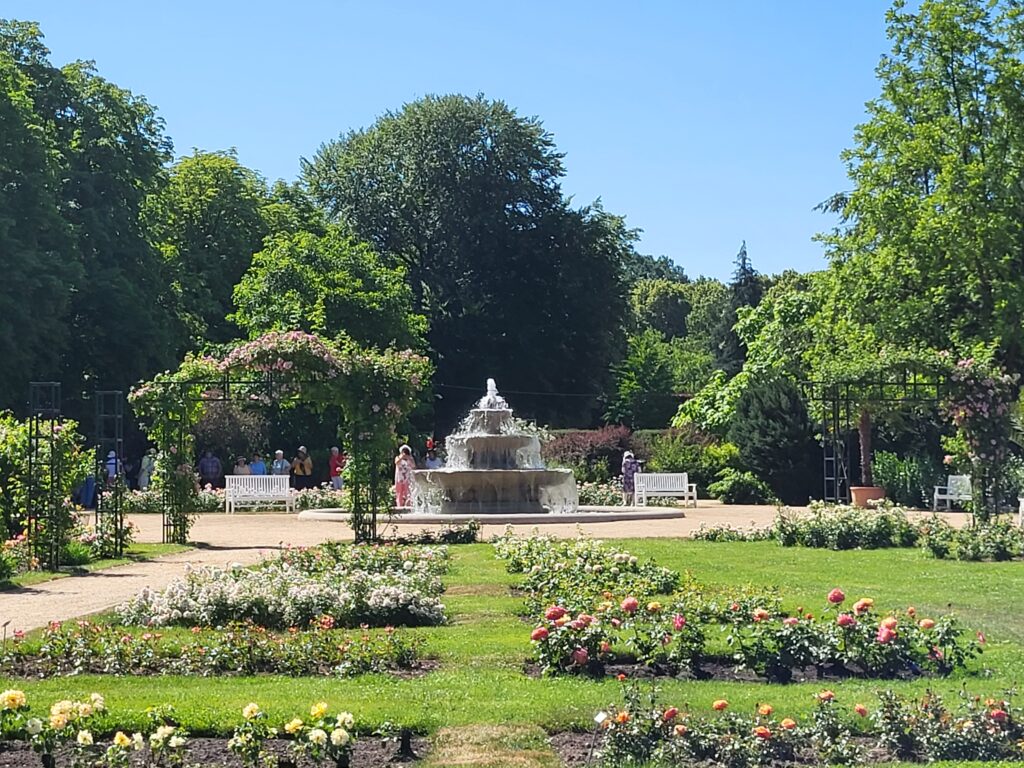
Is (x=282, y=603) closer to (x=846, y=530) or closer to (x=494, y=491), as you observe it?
(x=846, y=530)

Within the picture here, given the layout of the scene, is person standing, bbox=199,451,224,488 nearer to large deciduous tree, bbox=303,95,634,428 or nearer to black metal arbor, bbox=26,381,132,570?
large deciduous tree, bbox=303,95,634,428

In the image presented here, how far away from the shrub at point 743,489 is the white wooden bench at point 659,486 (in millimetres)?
1757

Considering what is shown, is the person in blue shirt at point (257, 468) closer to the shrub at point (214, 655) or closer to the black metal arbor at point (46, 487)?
the black metal arbor at point (46, 487)

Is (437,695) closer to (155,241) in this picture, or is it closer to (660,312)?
(155,241)

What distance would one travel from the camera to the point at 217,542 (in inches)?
839

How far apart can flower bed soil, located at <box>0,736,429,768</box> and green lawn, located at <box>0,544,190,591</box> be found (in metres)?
8.57

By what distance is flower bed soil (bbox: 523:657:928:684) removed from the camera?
851cm

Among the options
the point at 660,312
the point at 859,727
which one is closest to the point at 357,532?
the point at 859,727

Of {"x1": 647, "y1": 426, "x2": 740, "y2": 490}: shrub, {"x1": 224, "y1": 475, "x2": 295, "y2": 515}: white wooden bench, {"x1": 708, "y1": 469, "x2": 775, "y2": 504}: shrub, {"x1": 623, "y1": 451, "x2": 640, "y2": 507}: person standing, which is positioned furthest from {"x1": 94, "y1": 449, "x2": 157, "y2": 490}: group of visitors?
{"x1": 708, "y1": 469, "x2": 775, "y2": 504}: shrub

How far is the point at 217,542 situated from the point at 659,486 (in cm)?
1320

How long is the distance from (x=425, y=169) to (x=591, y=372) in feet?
31.7

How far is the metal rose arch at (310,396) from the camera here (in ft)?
66.8

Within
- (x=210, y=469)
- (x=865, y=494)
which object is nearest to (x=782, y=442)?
(x=865, y=494)

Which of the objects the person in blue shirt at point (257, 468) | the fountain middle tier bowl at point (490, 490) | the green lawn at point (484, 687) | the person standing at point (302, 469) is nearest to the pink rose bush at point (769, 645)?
the green lawn at point (484, 687)
